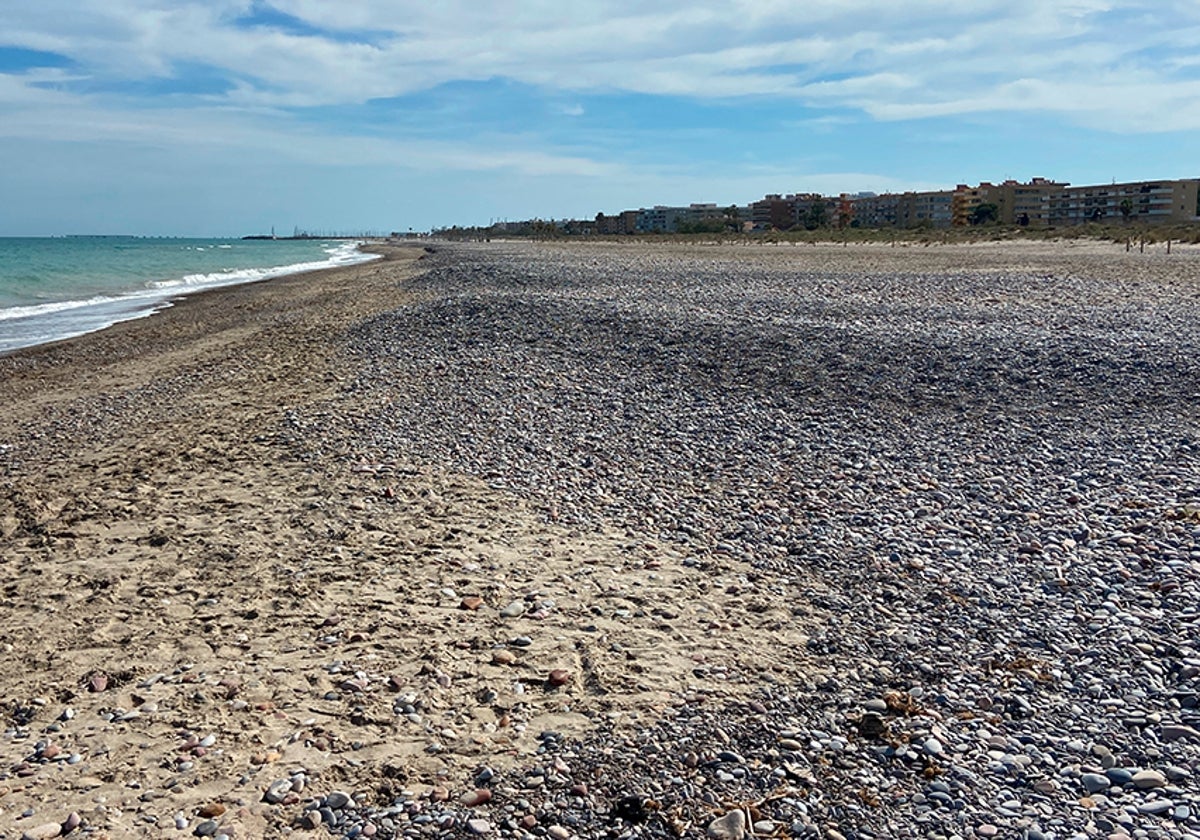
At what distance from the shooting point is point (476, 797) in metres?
3.27

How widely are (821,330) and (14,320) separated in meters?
19.9

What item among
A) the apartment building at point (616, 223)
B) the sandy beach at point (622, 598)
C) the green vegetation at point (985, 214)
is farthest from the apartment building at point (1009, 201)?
the sandy beach at point (622, 598)

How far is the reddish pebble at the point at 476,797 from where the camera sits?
3.24m

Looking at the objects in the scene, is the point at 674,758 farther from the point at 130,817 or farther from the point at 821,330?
the point at 821,330

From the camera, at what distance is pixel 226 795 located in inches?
130

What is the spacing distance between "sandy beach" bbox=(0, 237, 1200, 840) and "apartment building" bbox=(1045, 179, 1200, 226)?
9454cm

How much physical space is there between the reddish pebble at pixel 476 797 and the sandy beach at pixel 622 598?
1 centimetres

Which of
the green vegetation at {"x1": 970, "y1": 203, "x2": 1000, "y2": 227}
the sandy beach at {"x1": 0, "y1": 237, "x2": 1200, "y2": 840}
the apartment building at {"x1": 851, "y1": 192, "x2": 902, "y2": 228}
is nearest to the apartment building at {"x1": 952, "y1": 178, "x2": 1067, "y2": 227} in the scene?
the green vegetation at {"x1": 970, "y1": 203, "x2": 1000, "y2": 227}

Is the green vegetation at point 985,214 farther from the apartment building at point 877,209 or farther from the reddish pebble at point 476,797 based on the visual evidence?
the reddish pebble at point 476,797

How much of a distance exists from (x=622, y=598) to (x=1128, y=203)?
101 metres

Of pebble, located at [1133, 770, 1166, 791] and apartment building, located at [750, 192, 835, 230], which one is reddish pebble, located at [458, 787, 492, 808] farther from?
apartment building, located at [750, 192, 835, 230]

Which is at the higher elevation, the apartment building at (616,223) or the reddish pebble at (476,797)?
the apartment building at (616,223)

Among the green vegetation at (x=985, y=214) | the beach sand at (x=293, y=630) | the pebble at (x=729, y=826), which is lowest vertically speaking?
the pebble at (x=729, y=826)

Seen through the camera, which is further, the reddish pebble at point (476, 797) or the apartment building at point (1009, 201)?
the apartment building at point (1009, 201)
